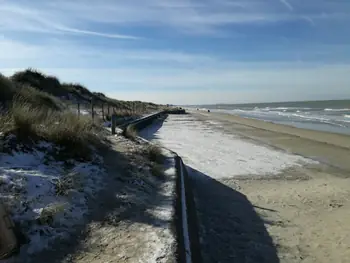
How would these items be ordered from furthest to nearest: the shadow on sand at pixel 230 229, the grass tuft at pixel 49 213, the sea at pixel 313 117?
the sea at pixel 313 117 < the shadow on sand at pixel 230 229 < the grass tuft at pixel 49 213

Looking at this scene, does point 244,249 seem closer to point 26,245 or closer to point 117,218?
point 117,218

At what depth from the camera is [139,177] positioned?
25.1 ft

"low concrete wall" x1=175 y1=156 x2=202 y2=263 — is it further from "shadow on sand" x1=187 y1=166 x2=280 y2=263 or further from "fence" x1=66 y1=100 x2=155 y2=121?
"fence" x1=66 y1=100 x2=155 y2=121

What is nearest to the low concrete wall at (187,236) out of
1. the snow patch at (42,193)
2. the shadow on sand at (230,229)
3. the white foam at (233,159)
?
the shadow on sand at (230,229)

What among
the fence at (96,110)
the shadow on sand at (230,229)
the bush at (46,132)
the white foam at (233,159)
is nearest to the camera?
the shadow on sand at (230,229)

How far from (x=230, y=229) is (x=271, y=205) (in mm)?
1844

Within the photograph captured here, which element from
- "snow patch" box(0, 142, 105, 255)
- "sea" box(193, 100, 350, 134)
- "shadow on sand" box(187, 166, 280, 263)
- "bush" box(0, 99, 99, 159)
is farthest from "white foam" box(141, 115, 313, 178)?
"sea" box(193, 100, 350, 134)

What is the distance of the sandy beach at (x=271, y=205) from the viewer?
233 inches

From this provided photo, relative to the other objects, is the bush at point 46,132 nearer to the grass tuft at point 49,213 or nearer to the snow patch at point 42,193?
the snow patch at point 42,193

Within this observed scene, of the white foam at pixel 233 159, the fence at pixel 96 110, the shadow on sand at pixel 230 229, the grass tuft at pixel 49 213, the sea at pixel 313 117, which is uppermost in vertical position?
the fence at pixel 96 110

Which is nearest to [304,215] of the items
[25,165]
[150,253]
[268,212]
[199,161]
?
[268,212]

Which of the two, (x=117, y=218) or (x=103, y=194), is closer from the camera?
(x=117, y=218)

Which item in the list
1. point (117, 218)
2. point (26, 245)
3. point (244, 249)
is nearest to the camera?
point (26, 245)

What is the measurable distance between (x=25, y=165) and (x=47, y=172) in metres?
0.36
